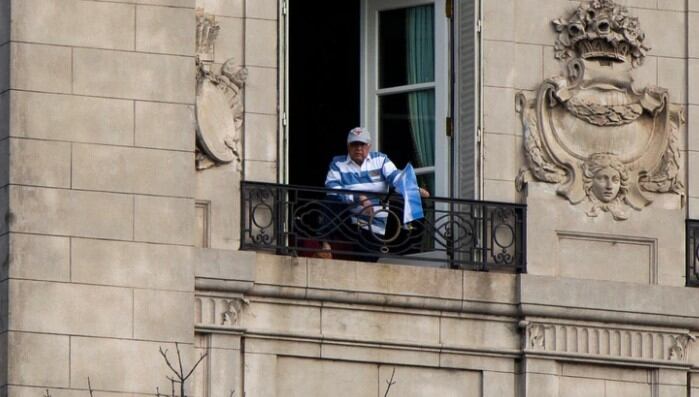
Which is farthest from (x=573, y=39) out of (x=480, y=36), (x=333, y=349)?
(x=333, y=349)

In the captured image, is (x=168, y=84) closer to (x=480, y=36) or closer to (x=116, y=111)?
(x=116, y=111)

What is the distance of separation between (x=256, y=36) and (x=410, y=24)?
184cm

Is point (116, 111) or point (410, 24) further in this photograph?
point (410, 24)

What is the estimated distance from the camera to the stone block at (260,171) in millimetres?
37750

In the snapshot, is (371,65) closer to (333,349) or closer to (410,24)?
(410,24)

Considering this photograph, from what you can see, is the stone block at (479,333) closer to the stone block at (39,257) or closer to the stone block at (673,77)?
the stone block at (673,77)

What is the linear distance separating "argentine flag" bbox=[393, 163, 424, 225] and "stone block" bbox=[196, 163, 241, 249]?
1.37 m

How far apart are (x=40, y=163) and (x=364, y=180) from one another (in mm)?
2981

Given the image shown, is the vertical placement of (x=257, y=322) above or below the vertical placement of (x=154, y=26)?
below

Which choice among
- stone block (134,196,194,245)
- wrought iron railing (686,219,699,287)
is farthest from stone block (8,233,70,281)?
wrought iron railing (686,219,699,287)

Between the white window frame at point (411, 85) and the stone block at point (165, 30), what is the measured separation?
7.82ft

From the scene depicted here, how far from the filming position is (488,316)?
1495 inches

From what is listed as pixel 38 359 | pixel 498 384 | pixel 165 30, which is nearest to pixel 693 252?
pixel 498 384

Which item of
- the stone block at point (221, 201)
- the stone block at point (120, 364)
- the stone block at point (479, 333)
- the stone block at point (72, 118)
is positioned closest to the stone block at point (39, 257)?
the stone block at point (120, 364)
